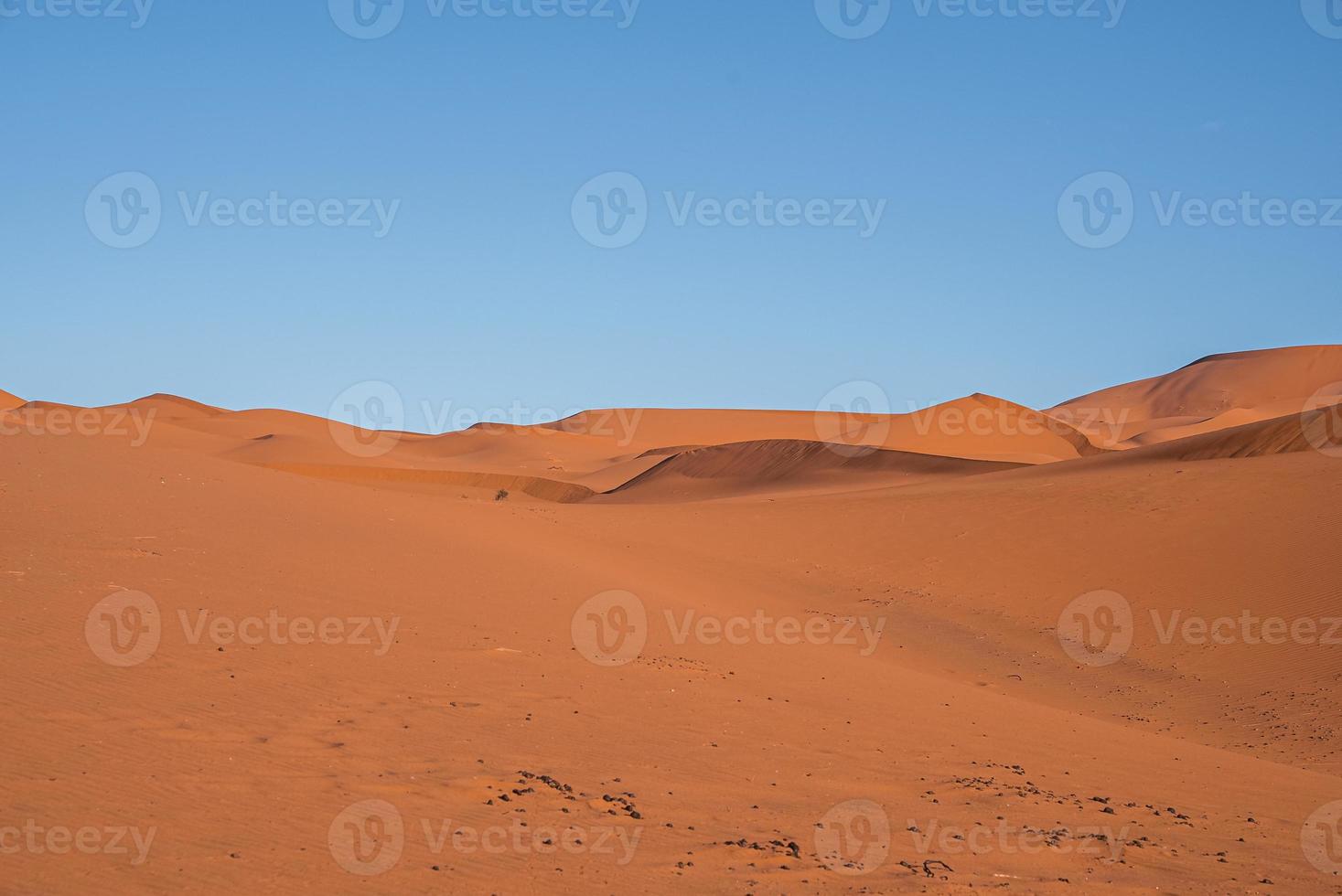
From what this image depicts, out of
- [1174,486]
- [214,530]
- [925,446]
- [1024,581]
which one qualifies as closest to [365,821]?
[214,530]

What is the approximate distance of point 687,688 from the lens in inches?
400

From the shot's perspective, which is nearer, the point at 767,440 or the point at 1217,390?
the point at 767,440

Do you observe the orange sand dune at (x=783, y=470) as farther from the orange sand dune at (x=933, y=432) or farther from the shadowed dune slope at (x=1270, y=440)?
the shadowed dune slope at (x=1270, y=440)

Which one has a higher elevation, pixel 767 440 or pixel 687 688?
pixel 767 440

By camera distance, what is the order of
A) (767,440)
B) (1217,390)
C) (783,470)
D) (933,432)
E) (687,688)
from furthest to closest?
(1217,390) → (933,432) → (767,440) → (783,470) → (687,688)

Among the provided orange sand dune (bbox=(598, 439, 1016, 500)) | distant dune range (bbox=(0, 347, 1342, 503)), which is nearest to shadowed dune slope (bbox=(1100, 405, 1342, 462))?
distant dune range (bbox=(0, 347, 1342, 503))

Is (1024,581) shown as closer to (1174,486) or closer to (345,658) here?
(1174,486)

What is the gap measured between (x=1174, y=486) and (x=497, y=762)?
63.9ft

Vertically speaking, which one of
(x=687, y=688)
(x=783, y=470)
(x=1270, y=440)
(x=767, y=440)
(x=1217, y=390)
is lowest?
(x=687, y=688)

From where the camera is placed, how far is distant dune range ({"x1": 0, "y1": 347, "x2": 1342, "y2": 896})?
19.0ft

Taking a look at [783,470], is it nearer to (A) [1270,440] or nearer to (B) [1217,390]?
(A) [1270,440]

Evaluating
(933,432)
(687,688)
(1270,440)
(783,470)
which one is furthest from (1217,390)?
(687,688)

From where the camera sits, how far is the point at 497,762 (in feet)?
23.3

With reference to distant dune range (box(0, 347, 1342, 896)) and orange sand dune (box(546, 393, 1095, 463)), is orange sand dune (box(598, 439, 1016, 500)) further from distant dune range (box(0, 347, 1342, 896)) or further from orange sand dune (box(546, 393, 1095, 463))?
distant dune range (box(0, 347, 1342, 896))
